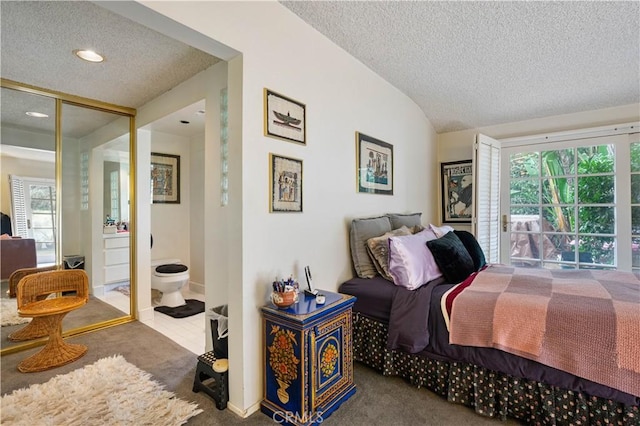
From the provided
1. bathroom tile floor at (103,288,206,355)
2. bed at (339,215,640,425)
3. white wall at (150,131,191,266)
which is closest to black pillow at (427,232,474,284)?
bed at (339,215,640,425)

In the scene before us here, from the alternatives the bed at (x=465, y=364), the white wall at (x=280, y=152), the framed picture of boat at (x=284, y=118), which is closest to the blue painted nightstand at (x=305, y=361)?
the white wall at (x=280, y=152)

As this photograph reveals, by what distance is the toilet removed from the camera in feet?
11.4

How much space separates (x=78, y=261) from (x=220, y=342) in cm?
200

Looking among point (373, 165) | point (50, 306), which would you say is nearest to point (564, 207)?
point (373, 165)

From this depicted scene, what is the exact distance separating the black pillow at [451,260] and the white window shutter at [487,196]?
129 centimetres

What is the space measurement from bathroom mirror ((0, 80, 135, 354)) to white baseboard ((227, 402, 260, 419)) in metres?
2.05

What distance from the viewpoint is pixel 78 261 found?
9.63ft

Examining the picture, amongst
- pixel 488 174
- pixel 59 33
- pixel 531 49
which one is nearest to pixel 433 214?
pixel 488 174

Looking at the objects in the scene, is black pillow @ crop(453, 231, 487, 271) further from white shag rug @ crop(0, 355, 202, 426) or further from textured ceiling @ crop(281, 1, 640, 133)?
white shag rug @ crop(0, 355, 202, 426)

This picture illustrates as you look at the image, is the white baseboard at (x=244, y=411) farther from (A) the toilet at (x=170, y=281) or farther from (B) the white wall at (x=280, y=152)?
(A) the toilet at (x=170, y=281)

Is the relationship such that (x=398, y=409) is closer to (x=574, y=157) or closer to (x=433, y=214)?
(x=433, y=214)

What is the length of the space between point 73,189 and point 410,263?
122 inches

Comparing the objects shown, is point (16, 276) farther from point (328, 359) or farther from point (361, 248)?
point (361, 248)

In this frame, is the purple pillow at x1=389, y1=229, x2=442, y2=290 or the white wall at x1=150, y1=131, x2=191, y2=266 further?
the white wall at x1=150, y1=131, x2=191, y2=266
